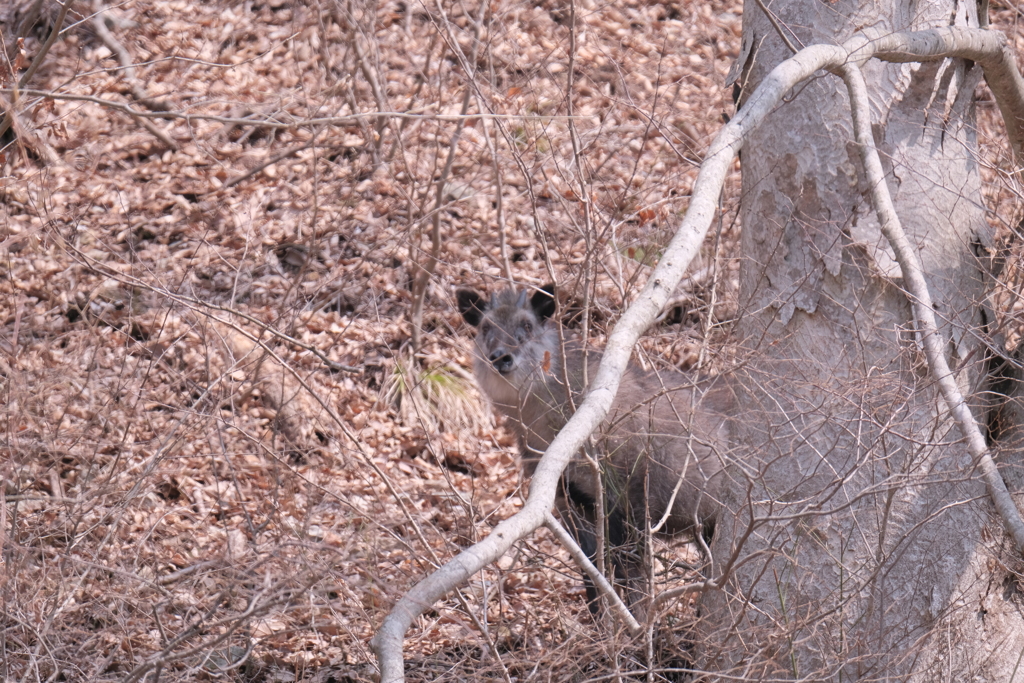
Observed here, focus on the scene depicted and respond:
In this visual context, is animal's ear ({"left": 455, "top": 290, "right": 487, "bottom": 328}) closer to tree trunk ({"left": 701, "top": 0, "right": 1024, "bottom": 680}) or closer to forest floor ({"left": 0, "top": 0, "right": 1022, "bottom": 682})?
forest floor ({"left": 0, "top": 0, "right": 1022, "bottom": 682})

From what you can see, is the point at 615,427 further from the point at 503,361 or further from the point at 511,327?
the point at 511,327

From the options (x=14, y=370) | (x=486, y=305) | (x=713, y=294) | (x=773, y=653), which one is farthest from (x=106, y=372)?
(x=773, y=653)

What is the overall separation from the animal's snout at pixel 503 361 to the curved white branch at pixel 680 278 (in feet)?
8.17

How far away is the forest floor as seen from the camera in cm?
412

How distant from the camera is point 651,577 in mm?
4234

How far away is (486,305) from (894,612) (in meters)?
3.07

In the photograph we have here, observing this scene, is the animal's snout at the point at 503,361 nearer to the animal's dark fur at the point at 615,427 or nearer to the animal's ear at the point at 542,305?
the animal's dark fur at the point at 615,427

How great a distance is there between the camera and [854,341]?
4.53m

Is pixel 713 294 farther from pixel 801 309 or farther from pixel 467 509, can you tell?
pixel 467 509

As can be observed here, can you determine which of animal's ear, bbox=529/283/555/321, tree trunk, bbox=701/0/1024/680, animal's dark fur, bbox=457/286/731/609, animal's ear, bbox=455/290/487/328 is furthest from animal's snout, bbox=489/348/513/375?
tree trunk, bbox=701/0/1024/680

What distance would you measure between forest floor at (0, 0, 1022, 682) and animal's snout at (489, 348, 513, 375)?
1.58 feet

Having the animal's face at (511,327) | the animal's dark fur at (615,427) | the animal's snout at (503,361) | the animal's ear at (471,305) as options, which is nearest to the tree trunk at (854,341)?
the animal's dark fur at (615,427)

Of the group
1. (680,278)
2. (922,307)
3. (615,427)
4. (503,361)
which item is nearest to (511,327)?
(503,361)

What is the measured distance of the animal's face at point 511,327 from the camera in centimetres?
609
